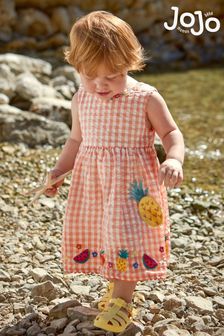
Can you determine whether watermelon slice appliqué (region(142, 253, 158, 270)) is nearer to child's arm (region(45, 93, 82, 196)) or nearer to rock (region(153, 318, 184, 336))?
rock (region(153, 318, 184, 336))

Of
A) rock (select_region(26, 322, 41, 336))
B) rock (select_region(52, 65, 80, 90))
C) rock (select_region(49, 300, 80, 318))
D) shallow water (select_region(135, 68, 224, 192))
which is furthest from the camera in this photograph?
rock (select_region(52, 65, 80, 90))

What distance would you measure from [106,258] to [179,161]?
44 cm

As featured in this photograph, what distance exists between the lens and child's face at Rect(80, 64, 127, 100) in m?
2.48

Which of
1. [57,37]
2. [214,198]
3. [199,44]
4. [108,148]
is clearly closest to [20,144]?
[214,198]

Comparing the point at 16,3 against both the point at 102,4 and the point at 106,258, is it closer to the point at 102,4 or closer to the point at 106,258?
the point at 102,4

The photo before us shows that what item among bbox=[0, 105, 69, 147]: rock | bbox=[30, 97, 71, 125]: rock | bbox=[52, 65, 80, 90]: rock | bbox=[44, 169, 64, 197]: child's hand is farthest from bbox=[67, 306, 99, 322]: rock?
bbox=[52, 65, 80, 90]: rock

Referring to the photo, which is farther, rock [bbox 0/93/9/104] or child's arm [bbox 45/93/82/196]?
rock [bbox 0/93/9/104]

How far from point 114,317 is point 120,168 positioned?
21.2 inches

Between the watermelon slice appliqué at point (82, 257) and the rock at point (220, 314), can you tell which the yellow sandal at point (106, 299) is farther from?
the rock at point (220, 314)

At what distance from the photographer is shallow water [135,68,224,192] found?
16.3ft

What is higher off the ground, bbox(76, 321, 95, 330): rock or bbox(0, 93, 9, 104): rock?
bbox(76, 321, 95, 330): rock

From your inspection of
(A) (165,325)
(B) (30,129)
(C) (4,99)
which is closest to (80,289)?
(A) (165,325)

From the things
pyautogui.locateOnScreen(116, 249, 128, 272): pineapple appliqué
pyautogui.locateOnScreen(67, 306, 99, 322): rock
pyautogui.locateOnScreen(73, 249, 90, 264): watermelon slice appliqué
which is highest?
pyautogui.locateOnScreen(116, 249, 128, 272): pineapple appliqué

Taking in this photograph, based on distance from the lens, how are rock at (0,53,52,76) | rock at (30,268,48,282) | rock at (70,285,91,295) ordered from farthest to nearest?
rock at (0,53,52,76), rock at (30,268,48,282), rock at (70,285,91,295)
